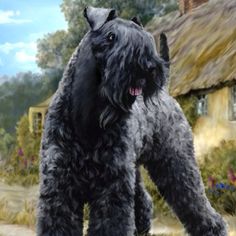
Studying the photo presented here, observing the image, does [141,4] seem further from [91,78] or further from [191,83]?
[91,78]

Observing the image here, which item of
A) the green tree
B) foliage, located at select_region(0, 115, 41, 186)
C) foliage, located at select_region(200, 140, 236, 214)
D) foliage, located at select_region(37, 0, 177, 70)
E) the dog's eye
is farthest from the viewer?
foliage, located at select_region(37, 0, 177, 70)

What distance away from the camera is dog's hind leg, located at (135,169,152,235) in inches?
267

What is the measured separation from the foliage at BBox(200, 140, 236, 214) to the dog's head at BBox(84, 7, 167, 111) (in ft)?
13.7

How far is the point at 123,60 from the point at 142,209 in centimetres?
214

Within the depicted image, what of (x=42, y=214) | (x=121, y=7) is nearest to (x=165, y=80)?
(x=42, y=214)

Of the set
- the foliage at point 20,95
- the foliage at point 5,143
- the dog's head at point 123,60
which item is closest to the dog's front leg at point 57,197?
the dog's head at point 123,60

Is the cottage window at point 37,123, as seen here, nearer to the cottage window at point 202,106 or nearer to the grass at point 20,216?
the cottage window at point 202,106

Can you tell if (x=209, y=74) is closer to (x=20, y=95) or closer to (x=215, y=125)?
(x=215, y=125)

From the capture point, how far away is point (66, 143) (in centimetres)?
538

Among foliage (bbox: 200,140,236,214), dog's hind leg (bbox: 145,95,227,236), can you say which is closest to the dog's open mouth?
dog's hind leg (bbox: 145,95,227,236)

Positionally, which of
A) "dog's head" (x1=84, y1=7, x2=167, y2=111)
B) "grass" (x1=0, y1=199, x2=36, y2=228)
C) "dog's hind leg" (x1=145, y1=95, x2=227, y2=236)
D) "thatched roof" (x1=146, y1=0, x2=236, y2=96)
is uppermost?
"thatched roof" (x1=146, y1=0, x2=236, y2=96)

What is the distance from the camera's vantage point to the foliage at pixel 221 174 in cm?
916

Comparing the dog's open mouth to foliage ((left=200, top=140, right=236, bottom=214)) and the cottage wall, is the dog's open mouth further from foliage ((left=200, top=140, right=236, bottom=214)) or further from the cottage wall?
the cottage wall

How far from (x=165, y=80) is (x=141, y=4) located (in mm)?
12910
